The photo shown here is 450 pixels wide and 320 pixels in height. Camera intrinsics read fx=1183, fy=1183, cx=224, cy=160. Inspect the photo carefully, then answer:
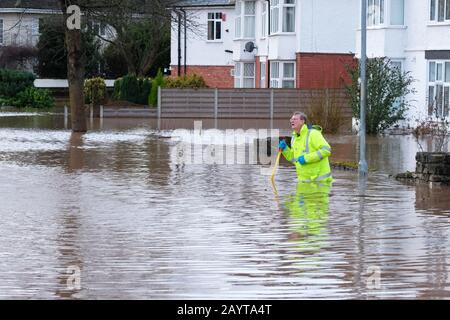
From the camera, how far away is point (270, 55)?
53.2 meters

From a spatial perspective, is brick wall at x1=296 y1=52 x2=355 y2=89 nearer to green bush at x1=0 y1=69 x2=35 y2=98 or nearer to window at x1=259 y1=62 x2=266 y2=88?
window at x1=259 y1=62 x2=266 y2=88

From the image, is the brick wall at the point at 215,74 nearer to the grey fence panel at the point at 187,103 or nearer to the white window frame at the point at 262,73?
the white window frame at the point at 262,73

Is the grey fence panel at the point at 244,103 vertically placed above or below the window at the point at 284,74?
below

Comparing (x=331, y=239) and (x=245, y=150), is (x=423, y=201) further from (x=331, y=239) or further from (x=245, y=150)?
(x=245, y=150)

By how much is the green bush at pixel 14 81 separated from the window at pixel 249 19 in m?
11.6

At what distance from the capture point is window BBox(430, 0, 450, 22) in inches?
1404

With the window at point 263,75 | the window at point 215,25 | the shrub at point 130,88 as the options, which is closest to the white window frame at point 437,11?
the window at point 263,75

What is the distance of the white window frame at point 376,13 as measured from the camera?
38.6 meters

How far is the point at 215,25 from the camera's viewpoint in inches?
2635

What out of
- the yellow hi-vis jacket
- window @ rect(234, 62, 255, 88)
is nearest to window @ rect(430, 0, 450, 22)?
the yellow hi-vis jacket

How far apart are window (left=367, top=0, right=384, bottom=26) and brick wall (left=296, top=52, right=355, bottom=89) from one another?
979 cm

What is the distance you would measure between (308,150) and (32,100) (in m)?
45.1

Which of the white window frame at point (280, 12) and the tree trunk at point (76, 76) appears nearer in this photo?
the tree trunk at point (76, 76)

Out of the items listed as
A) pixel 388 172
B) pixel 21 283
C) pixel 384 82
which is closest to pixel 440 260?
pixel 21 283
